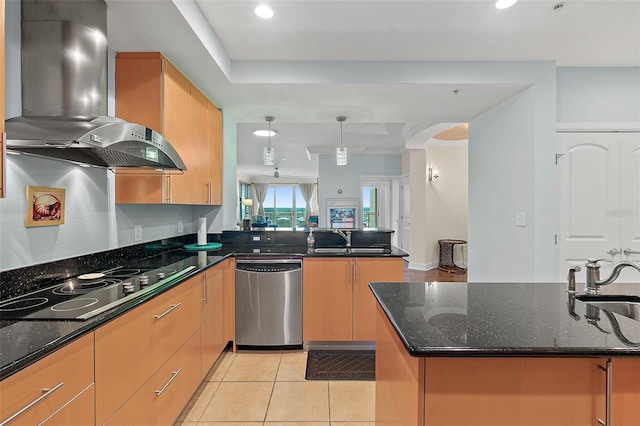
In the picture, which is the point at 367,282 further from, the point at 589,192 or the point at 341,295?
the point at 589,192

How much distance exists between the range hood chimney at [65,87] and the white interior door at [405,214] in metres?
→ 5.90

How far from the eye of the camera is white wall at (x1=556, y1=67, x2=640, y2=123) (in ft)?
9.09

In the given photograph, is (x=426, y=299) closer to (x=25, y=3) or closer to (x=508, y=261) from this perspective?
(x=508, y=261)

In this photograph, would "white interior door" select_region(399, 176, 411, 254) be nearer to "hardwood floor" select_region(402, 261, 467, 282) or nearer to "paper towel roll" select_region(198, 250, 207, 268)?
"hardwood floor" select_region(402, 261, 467, 282)

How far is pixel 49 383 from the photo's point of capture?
3.09 feet

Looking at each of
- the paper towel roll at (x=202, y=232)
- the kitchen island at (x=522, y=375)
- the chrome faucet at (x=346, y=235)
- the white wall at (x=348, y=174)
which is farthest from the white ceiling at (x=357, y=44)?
the white wall at (x=348, y=174)

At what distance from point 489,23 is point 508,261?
79.4 inches

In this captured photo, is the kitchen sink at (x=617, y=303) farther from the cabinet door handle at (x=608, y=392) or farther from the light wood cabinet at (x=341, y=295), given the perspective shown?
the light wood cabinet at (x=341, y=295)

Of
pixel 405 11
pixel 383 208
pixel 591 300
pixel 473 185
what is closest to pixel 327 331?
pixel 591 300

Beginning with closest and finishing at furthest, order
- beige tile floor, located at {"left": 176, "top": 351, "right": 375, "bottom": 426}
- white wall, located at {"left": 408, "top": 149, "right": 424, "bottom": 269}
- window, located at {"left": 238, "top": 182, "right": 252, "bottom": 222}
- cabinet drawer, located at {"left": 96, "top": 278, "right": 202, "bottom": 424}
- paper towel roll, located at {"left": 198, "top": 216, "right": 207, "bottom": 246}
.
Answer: cabinet drawer, located at {"left": 96, "top": 278, "right": 202, "bottom": 424} → beige tile floor, located at {"left": 176, "top": 351, "right": 375, "bottom": 426} → paper towel roll, located at {"left": 198, "top": 216, "right": 207, "bottom": 246} → white wall, located at {"left": 408, "top": 149, "right": 424, "bottom": 269} → window, located at {"left": 238, "top": 182, "right": 252, "bottom": 222}

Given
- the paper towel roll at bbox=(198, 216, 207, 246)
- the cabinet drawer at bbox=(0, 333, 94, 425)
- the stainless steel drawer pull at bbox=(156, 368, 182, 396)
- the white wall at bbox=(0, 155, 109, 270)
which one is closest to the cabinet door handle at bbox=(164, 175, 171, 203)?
the white wall at bbox=(0, 155, 109, 270)

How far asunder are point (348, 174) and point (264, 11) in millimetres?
A: 5708

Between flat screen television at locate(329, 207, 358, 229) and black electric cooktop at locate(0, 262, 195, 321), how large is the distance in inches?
227

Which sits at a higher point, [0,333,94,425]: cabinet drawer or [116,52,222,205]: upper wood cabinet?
[116,52,222,205]: upper wood cabinet
